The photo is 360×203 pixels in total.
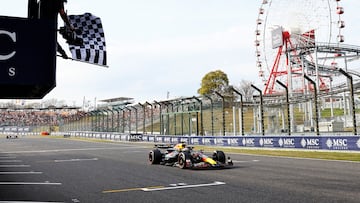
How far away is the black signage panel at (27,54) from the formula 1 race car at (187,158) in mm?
6569

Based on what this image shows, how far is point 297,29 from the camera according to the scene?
133 feet

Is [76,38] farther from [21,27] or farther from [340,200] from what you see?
[340,200]

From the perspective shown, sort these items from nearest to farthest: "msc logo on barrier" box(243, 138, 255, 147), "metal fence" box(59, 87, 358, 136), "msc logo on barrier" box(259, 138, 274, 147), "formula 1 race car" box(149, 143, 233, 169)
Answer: "formula 1 race car" box(149, 143, 233, 169) → "msc logo on barrier" box(259, 138, 274, 147) → "msc logo on barrier" box(243, 138, 255, 147) → "metal fence" box(59, 87, 358, 136)

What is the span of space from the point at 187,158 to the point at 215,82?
1946 inches

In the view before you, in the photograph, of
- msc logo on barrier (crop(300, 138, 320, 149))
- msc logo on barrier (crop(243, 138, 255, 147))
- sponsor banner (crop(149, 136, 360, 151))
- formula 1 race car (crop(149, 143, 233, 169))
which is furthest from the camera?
msc logo on barrier (crop(243, 138, 255, 147))

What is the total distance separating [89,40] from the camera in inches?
219

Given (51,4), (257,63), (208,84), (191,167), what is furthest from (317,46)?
(51,4)

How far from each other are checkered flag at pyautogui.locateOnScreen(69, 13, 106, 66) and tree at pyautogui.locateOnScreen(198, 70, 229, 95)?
2096 inches

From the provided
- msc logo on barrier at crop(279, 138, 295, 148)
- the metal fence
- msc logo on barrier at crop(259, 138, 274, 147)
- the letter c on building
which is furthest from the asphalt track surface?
msc logo on barrier at crop(259, 138, 274, 147)

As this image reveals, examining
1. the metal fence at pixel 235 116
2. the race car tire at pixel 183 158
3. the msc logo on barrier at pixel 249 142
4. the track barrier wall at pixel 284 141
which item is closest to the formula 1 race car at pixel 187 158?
the race car tire at pixel 183 158

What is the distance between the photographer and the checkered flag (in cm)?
539

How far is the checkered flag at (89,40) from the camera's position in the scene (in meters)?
5.39

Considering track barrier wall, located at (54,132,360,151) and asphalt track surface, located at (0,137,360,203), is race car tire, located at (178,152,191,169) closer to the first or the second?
asphalt track surface, located at (0,137,360,203)

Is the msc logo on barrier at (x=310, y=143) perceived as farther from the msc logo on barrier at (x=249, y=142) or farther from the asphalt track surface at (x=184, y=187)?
the asphalt track surface at (x=184, y=187)
